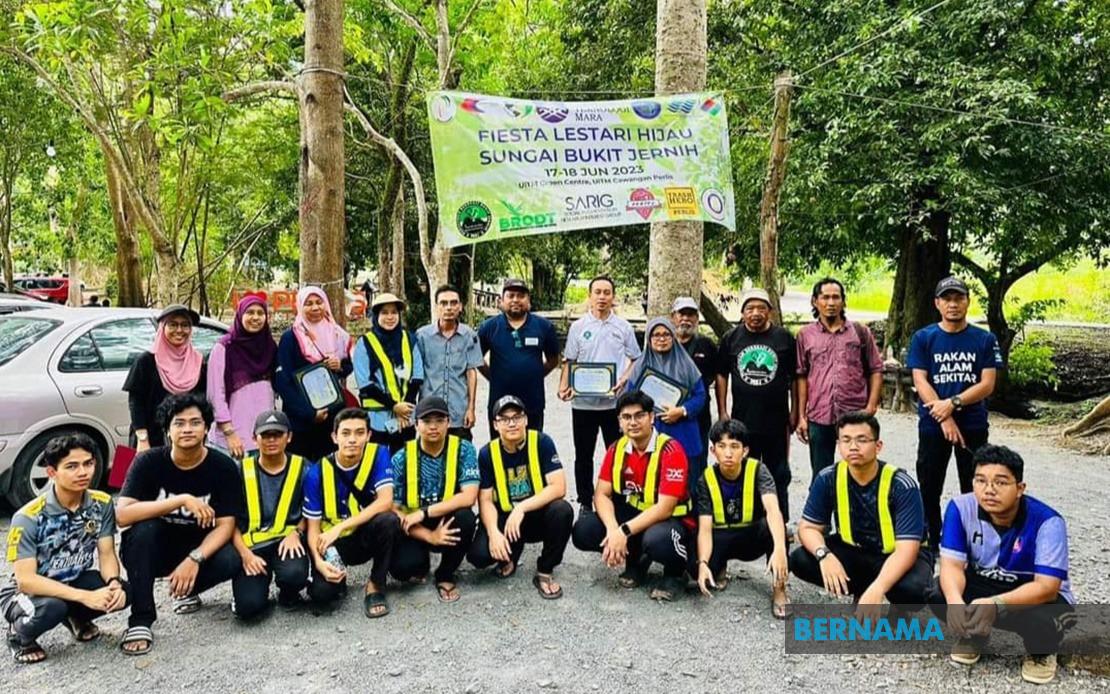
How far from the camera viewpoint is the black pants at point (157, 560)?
320 centimetres

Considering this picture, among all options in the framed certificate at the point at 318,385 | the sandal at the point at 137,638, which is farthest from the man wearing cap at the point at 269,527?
the framed certificate at the point at 318,385

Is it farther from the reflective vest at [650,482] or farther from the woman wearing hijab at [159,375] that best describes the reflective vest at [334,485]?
the reflective vest at [650,482]

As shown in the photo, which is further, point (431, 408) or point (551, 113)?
point (551, 113)

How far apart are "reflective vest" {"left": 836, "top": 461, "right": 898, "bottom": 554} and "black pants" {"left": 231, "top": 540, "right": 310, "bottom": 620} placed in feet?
8.45

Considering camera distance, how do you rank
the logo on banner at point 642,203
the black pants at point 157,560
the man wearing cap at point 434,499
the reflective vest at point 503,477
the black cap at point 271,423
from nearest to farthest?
1. the black pants at point 157,560
2. the black cap at point 271,423
3. the man wearing cap at point 434,499
4. the reflective vest at point 503,477
5. the logo on banner at point 642,203

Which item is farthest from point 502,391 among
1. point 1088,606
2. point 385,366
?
point 1088,606

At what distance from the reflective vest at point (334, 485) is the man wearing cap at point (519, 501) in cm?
59

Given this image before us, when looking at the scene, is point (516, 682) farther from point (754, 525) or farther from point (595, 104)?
point (595, 104)

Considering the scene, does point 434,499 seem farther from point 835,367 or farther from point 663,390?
point 835,367

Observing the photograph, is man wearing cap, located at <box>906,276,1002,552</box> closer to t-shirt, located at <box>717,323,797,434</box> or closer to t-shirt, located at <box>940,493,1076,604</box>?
t-shirt, located at <box>717,323,797,434</box>

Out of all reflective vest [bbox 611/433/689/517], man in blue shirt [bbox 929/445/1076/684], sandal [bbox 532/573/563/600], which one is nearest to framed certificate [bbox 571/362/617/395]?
reflective vest [bbox 611/433/689/517]

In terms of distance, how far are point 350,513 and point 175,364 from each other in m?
1.47

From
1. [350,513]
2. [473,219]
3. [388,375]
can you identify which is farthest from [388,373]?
[473,219]

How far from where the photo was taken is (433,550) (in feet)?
12.4
